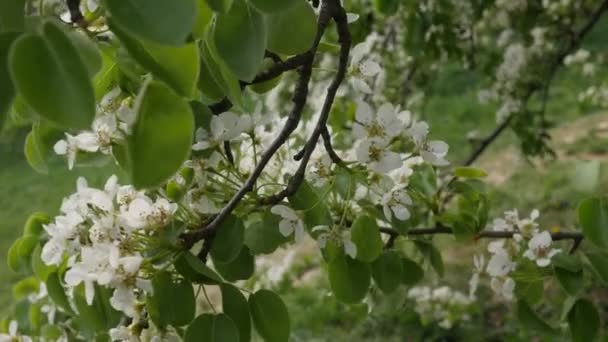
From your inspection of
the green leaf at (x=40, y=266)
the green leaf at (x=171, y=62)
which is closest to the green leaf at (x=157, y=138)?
the green leaf at (x=171, y=62)

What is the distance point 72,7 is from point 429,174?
599 mm

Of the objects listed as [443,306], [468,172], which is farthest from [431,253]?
[443,306]

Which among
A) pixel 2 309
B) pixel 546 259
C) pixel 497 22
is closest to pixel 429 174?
pixel 546 259

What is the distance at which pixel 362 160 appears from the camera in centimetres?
80

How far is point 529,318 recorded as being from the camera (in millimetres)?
988

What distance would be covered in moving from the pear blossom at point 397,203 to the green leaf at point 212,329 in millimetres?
248

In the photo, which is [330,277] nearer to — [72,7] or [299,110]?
[299,110]

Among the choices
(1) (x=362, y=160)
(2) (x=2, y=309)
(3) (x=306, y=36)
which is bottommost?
(2) (x=2, y=309)

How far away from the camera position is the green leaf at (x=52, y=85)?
17.6 inches

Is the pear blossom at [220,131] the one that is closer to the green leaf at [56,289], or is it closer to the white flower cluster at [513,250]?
the green leaf at [56,289]

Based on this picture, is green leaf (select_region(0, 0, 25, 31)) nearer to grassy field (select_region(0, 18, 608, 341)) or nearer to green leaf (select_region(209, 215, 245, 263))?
green leaf (select_region(209, 215, 245, 263))

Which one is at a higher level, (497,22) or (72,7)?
(72,7)

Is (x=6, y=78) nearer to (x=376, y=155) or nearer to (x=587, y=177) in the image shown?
(x=376, y=155)

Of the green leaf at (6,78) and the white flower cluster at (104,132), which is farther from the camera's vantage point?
the white flower cluster at (104,132)
